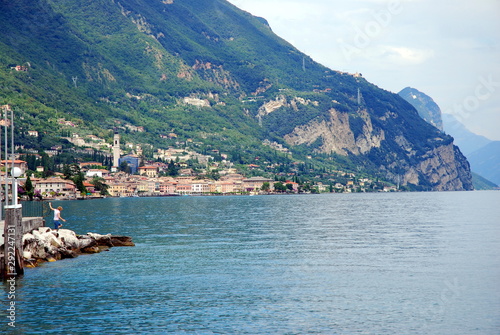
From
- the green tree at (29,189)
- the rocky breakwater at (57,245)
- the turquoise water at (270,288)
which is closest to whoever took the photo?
the turquoise water at (270,288)

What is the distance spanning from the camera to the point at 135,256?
46906 mm

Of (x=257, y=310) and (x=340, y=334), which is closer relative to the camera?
(x=340, y=334)

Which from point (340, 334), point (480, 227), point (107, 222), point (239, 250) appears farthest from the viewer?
point (107, 222)

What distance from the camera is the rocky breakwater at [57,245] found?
4260 cm

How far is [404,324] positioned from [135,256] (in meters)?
24.5

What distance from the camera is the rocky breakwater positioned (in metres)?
42.6

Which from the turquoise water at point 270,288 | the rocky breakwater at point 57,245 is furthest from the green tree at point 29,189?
the rocky breakwater at point 57,245

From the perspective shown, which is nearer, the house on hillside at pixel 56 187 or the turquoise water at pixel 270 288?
the turquoise water at pixel 270 288

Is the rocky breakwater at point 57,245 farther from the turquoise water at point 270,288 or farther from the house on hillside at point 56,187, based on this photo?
the house on hillside at point 56,187

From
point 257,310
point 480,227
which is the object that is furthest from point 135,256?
point 480,227

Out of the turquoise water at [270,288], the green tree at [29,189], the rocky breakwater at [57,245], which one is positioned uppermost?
the green tree at [29,189]

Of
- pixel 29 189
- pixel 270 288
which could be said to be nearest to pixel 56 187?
pixel 29 189

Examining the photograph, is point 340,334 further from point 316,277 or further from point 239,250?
point 239,250

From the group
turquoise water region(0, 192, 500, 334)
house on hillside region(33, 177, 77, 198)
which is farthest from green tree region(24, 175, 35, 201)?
turquoise water region(0, 192, 500, 334)
